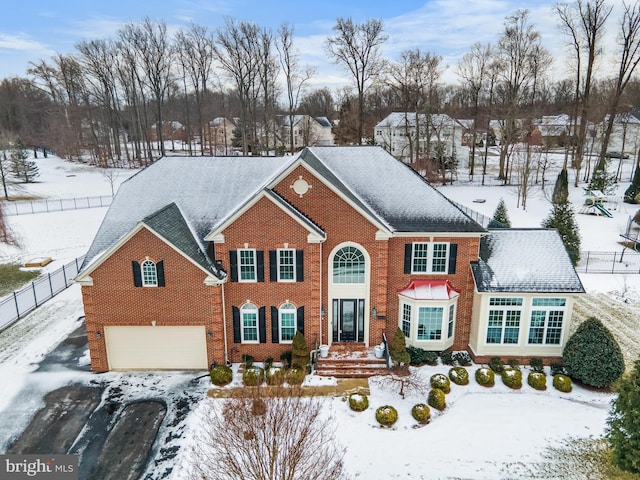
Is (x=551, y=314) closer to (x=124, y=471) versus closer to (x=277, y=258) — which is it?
(x=277, y=258)

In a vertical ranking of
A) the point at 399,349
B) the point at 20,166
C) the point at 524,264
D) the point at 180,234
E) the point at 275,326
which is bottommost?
the point at 399,349

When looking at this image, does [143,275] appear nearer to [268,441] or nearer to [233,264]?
[233,264]

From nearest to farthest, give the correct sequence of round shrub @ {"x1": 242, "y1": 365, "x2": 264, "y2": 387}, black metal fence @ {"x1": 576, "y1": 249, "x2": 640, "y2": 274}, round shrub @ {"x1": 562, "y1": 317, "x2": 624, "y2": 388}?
round shrub @ {"x1": 242, "y1": 365, "x2": 264, "y2": 387}
round shrub @ {"x1": 562, "y1": 317, "x2": 624, "y2": 388}
black metal fence @ {"x1": 576, "y1": 249, "x2": 640, "y2": 274}

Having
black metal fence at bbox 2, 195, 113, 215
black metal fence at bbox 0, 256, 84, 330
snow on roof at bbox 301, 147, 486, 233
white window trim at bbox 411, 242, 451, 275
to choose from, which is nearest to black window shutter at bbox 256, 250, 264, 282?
snow on roof at bbox 301, 147, 486, 233

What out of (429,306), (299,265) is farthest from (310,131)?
(429,306)

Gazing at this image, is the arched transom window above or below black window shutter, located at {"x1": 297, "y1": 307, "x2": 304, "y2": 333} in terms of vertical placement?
above

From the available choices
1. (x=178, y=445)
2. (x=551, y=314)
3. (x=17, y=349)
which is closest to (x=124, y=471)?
(x=178, y=445)

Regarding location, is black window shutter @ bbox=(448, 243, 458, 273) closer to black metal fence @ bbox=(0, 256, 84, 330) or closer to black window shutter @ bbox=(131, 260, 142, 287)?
black window shutter @ bbox=(131, 260, 142, 287)
